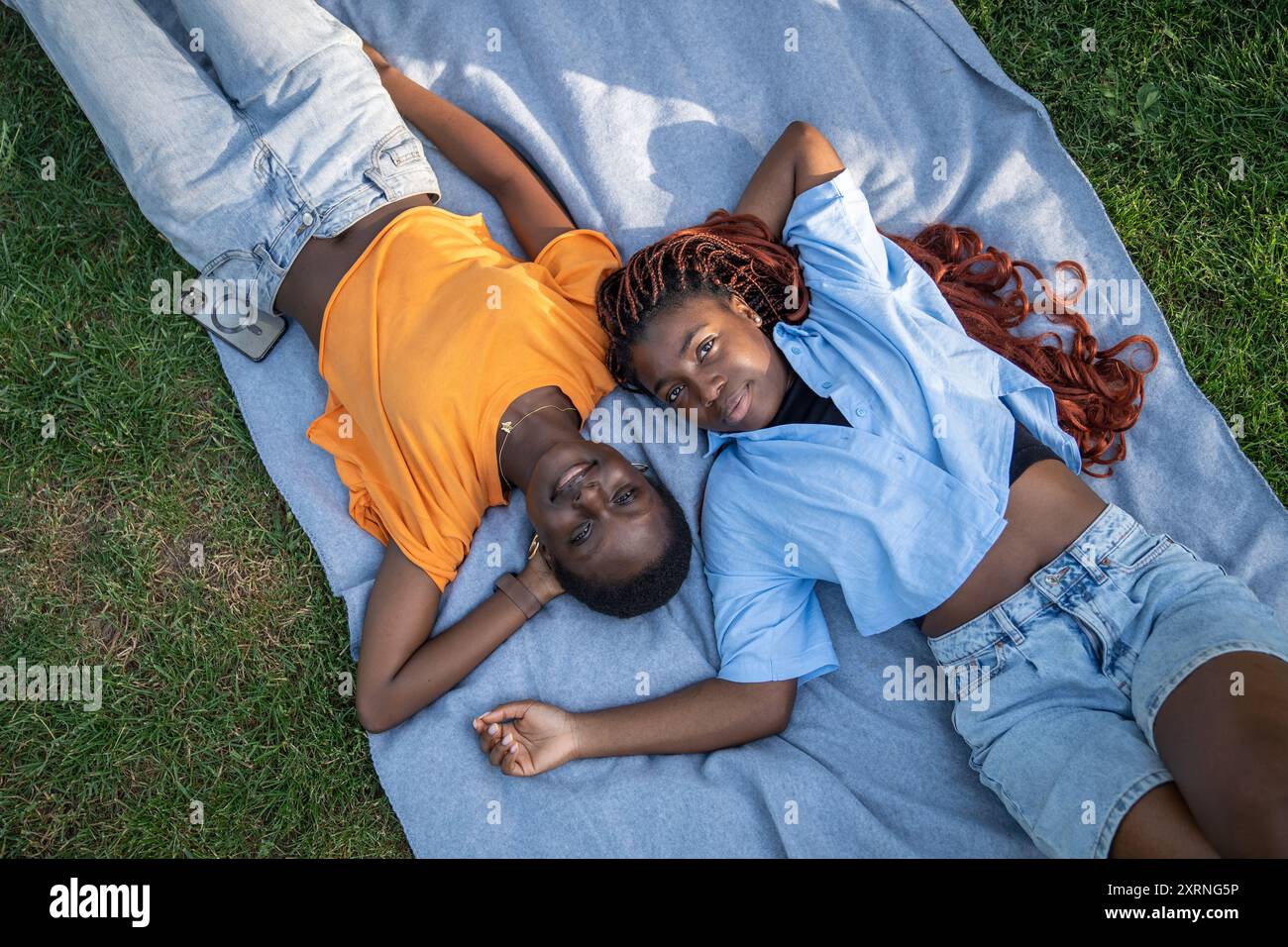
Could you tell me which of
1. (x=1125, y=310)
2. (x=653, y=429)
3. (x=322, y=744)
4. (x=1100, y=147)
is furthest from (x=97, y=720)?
(x=1100, y=147)

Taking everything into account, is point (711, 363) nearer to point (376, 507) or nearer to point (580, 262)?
point (580, 262)

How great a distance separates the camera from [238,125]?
3.17 metres

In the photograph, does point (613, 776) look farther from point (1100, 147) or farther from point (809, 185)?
point (1100, 147)

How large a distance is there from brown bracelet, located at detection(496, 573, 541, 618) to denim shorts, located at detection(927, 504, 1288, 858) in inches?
49.3

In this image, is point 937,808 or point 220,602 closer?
point 937,808

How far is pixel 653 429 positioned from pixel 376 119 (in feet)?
4.65

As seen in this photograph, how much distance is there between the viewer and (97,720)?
3098 millimetres

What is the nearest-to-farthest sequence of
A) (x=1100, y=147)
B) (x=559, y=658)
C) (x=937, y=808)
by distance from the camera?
(x=937, y=808) → (x=559, y=658) → (x=1100, y=147)

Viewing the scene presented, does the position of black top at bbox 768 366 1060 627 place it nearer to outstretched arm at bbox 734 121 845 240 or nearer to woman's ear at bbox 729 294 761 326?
woman's ear at bbox 729 294 761 326

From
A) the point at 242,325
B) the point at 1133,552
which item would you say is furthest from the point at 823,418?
the point at 242,325

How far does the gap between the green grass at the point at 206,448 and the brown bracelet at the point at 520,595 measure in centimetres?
61

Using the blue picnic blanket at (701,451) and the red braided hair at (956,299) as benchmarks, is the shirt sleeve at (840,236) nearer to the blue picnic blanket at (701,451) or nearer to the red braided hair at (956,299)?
the red braided hair at (956,299)

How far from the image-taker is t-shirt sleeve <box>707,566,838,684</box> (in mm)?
2797

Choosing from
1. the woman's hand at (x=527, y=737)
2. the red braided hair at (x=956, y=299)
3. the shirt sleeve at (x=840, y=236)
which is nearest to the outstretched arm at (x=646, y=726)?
the woman's hand at (x=527, y=737)
